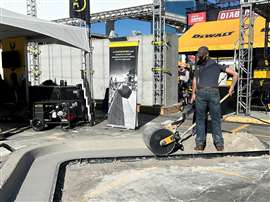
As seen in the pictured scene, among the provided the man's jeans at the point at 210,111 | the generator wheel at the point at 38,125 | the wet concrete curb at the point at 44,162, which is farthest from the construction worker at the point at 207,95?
the generator wheel at the point at 38,125

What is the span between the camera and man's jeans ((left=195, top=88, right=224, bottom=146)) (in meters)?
6.07

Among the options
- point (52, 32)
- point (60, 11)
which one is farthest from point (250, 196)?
point (60, 11)

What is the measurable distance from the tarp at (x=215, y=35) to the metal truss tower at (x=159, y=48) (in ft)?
16.3

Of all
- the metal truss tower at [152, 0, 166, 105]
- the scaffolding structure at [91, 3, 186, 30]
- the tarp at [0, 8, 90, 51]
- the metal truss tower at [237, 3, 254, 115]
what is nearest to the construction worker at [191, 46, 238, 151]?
the tarp at [0, 8, 90, 51]

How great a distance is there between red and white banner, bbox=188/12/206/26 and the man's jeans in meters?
23.9

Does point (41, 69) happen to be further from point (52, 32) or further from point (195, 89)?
point (195, 89)

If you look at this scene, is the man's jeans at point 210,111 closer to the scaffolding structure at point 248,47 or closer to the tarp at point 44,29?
→ the tarp at point 44,29

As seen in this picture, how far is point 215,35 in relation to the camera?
17.4 meters

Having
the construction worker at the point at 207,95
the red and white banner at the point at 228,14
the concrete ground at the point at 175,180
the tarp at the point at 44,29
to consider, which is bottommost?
the concrete ground at the point at 175,180

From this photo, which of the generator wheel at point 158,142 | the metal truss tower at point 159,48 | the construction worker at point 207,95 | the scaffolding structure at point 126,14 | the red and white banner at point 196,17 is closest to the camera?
the generator wheel at point 158,142

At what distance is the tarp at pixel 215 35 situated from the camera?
15930mm

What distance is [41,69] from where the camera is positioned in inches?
663

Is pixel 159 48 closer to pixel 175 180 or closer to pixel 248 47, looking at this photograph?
pixel 248 47

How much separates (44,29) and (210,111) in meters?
4.34
